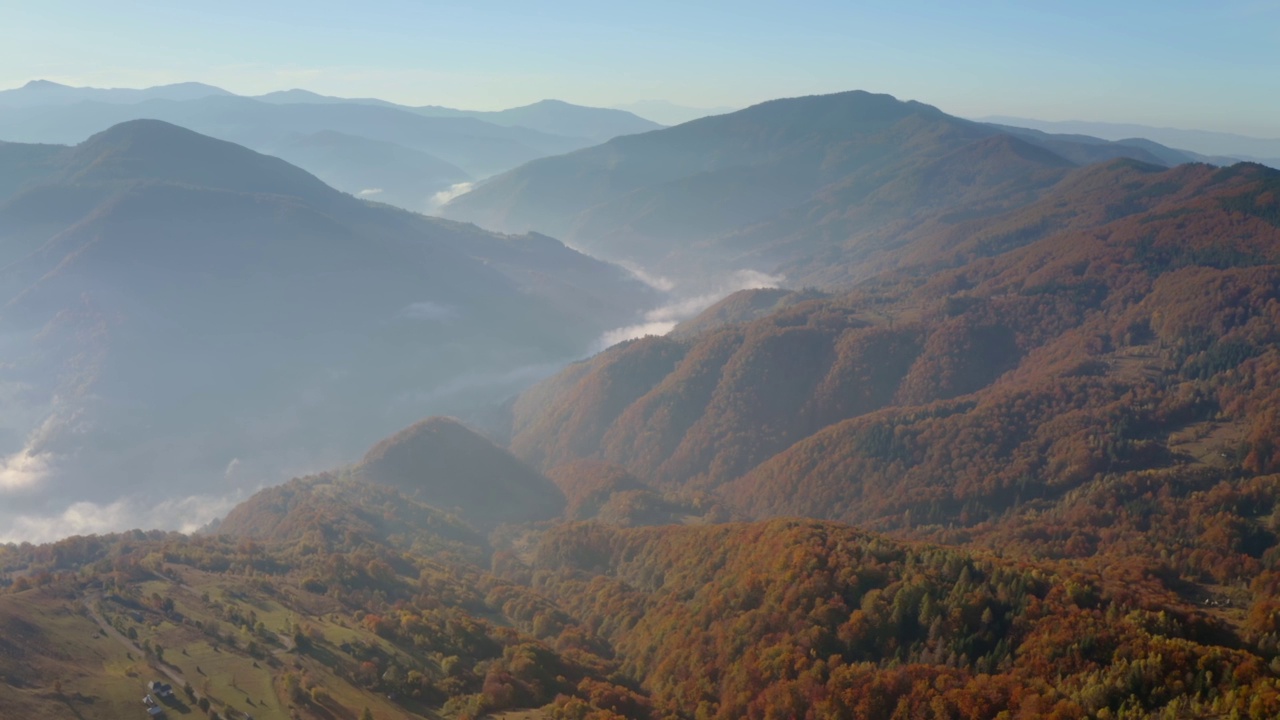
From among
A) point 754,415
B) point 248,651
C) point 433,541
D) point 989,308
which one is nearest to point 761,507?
point 754,415

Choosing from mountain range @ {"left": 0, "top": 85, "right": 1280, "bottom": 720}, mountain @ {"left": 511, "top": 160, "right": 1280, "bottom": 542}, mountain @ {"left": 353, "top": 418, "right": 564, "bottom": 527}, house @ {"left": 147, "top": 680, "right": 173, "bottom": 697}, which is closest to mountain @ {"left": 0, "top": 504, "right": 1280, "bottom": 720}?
house @ {"left": 147, "top": 680, "right": 173, "bottom": 697}

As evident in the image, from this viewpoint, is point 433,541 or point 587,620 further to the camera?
point 433,541

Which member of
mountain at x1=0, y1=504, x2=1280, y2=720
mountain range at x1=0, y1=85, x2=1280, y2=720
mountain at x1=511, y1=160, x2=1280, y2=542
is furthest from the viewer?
mountain at x1=511, y1=160, x2=1280, y2=542

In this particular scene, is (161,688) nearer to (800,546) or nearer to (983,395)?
(800,546)

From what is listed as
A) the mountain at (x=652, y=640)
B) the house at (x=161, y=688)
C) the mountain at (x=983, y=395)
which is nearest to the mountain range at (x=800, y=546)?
the mountain at (x=652, y=640)

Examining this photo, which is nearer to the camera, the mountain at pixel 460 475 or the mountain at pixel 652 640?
the mountain at pixel 652 640

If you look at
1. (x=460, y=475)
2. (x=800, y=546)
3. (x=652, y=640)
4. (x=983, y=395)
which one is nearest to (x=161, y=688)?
(x=652, y=640)

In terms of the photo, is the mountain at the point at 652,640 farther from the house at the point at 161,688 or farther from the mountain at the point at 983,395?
the mountain at the point at 983,395

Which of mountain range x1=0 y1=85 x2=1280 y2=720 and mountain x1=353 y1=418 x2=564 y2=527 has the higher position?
mountain range x1=0 y1=85 x2=1280 y2=720

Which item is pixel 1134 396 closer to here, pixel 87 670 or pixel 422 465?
pixel 422 465

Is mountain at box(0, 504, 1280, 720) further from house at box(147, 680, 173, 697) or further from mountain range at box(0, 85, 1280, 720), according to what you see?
mountain range at box(0, 85, 1280, 720)

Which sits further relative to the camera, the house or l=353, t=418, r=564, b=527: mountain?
l=353, t=418, r=564, b=527: mountain
